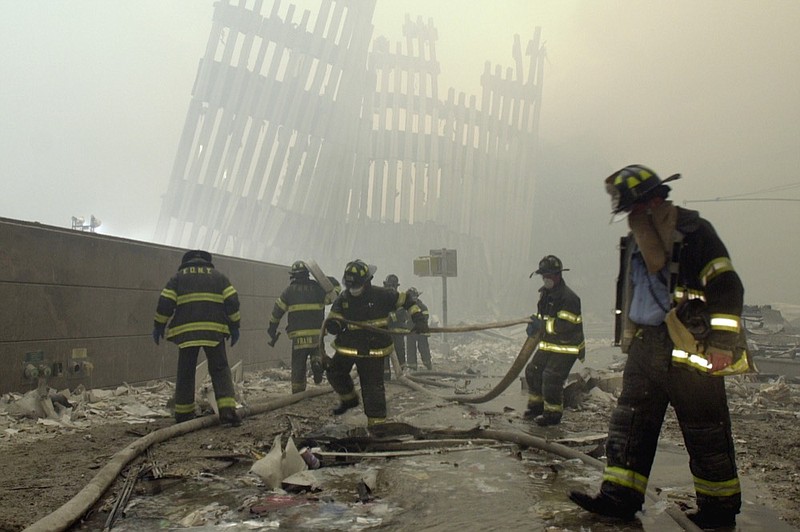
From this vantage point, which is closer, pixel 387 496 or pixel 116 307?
pixel 387 496

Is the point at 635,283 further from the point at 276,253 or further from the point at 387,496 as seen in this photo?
the point at 276,253

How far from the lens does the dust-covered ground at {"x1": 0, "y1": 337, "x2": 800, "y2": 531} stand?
11.5ft

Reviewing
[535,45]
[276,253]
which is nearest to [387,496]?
[276,253]

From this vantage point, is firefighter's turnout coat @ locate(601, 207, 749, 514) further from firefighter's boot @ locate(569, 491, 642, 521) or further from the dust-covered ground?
the dust-covered ground

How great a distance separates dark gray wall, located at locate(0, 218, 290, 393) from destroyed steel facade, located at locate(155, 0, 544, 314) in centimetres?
949

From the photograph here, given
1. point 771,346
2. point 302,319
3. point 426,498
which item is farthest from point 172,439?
point 771,346

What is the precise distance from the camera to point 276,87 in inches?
699

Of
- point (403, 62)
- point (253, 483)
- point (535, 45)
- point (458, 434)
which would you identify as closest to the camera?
point (253, 483)

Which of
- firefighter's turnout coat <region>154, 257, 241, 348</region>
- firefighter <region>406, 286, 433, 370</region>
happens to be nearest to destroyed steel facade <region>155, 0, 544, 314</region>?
firefighter <region>406, 286, 433, 370</region>

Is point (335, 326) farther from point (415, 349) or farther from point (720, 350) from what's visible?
point (415, 349)

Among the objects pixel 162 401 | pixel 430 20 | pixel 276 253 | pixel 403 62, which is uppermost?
pixel 430 20

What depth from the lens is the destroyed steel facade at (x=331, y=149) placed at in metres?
17.7

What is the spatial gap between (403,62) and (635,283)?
1967cm

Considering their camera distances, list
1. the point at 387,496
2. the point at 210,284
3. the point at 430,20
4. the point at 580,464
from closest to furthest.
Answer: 1. the point at 387,496
2. the point at 580,464
3. the point at 210,284
4. the point at 430,20
